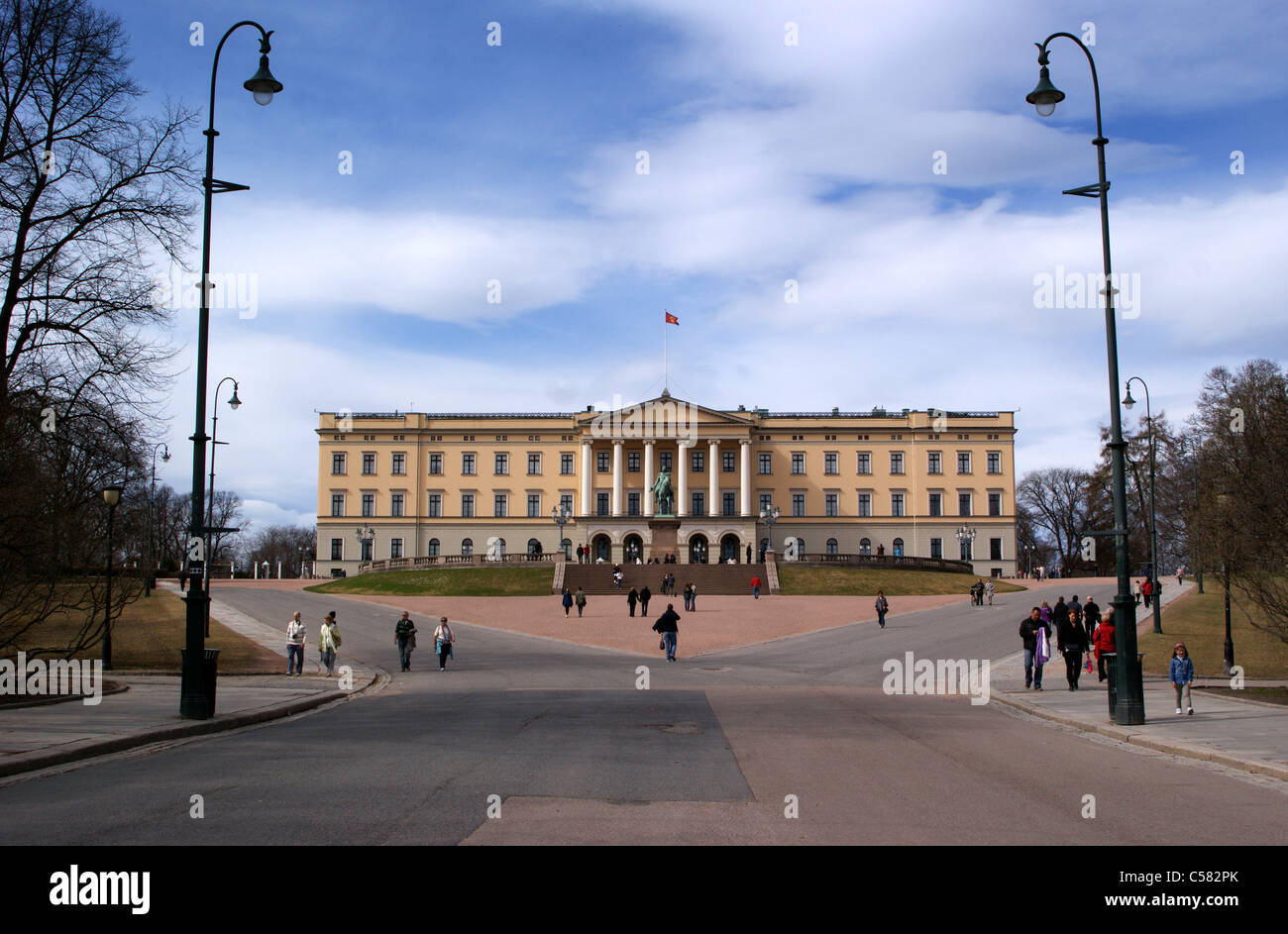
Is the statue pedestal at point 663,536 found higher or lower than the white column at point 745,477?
lower

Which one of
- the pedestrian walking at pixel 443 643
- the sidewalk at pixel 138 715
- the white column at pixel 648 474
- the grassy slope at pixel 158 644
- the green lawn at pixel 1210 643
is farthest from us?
the white column at pixel 648 474

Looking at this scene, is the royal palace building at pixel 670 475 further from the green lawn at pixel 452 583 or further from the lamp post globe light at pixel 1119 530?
the lamp post globe light at pixel 1119 530

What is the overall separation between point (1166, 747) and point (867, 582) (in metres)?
64.9

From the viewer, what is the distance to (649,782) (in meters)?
11.3

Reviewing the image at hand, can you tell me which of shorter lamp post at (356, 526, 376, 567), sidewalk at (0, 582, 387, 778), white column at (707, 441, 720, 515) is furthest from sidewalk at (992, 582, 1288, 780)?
shorter lamp post at (356, 526, 376, 567)

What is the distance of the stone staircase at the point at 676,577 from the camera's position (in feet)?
251

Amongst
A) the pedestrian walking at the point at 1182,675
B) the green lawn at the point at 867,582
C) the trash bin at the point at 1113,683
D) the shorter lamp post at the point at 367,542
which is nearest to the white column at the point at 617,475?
the green lawn at the point at 867,582

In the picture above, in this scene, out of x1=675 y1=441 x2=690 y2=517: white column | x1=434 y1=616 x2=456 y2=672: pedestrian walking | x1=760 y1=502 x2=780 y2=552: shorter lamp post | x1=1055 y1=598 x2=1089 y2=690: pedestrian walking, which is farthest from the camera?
x1=675 y1=441 x2=690 y2=517: white column

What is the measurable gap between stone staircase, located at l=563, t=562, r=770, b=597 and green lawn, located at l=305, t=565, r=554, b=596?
2687 millimetres

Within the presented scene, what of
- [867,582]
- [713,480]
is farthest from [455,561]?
[867,582]

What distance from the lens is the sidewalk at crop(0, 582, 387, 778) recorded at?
13414 millimetres

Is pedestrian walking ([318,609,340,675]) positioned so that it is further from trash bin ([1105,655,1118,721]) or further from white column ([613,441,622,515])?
white column ([613,441,622,515])

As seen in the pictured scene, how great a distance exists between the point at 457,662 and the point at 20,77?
67.4 ft

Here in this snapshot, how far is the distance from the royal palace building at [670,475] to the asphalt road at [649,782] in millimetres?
85706
